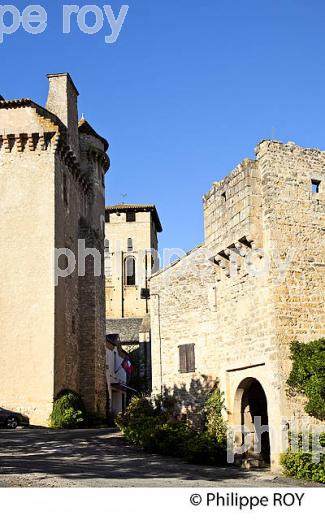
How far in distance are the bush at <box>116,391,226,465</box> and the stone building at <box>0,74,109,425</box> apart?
243 inches

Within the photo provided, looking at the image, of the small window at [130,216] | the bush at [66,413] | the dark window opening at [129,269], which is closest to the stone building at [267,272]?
the bush at [66,413]

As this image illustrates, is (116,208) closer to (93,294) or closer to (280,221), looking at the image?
(93,294)

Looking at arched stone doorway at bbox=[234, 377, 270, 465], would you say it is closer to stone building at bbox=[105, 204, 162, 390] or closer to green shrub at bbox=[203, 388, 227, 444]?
green shrub at bbox=[203, 388, 227, 444]

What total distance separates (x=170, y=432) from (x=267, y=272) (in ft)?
21.2

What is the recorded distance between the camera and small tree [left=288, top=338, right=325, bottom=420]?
15.5 m

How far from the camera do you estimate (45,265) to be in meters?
29.5

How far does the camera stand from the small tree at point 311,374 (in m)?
15.5

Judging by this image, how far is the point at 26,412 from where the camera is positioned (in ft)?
91.7

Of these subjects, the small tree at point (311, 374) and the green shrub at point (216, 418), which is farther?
→ the green shrub at point (216, 418)

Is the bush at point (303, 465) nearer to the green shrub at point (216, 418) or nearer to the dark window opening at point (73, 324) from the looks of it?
the green shrub at point (216, 418)

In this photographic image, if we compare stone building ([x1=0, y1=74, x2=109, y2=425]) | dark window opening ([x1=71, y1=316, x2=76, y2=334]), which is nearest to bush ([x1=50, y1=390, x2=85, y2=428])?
stone building ([x1=0, y1=74, x2=109, y2=425])

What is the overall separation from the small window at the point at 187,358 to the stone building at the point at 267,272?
3931 mm
